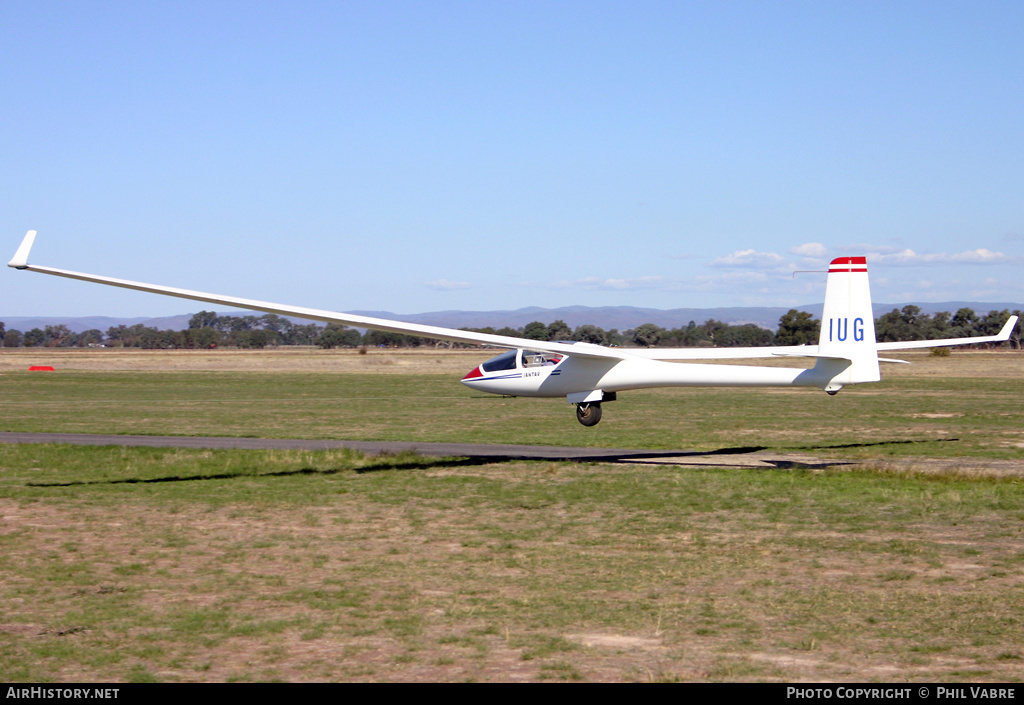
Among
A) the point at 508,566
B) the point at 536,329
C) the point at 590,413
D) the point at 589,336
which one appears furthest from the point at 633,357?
the point at 536,329

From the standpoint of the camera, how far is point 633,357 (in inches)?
976

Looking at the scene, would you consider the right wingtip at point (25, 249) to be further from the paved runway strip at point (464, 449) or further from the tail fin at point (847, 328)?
the tail fin at point (847, 328)

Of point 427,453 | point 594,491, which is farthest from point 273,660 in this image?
point 427,453

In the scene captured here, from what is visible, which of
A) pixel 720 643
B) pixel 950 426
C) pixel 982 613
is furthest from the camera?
pixel 950 426

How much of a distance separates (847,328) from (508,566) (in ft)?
40.5

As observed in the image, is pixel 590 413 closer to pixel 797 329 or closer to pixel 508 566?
pixel 508 566

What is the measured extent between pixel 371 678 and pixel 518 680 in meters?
1.37

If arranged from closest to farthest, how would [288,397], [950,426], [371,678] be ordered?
[371,678]
[950,426]
[288,397]

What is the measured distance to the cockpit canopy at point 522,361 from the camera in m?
26.1

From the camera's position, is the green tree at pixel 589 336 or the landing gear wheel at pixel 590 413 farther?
the green tree at pixel 589 336

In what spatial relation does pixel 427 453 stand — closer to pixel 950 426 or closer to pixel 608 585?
pixel 608 585

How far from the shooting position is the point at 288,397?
176ft

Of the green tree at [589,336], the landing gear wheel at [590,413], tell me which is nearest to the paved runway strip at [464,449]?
the landing gear wheel at [590,413]

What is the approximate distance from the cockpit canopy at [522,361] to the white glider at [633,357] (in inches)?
1.1
